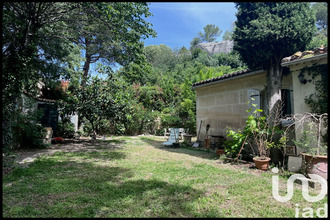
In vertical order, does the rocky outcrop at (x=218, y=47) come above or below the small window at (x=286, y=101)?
above

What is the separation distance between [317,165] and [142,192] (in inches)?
145

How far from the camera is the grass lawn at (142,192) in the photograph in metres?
2.91

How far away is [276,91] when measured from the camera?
6320 millimetres

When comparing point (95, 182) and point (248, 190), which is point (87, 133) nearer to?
point (95, 182)

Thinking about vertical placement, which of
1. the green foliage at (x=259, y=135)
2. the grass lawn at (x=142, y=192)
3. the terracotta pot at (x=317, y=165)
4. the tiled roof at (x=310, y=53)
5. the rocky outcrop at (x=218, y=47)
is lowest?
the grass lawn at (x=142, y=192)

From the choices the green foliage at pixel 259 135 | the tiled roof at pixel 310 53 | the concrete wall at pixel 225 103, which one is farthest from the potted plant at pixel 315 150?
the concrete wall at pixel 225 103

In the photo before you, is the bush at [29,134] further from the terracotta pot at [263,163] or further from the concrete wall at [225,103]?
the terracotta pot at [263,163]

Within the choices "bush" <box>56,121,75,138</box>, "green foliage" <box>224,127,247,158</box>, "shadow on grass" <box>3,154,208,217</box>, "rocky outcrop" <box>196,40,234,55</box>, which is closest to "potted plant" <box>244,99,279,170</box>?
"green foliage" <box>224,127,247,158</box>

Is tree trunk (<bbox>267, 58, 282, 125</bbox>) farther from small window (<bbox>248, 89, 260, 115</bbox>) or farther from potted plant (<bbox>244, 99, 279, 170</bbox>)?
small window (<bbox>248, 89, 260, 115</bbox>)

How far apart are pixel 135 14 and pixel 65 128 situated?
916 centimetres

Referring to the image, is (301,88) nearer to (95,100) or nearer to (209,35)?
(95,100)

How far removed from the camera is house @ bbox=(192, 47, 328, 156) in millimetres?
5234

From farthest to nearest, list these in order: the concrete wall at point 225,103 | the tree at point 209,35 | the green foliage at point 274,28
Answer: the tree at point 209,35 → the concrete wall at point 225,103 → the green foliage at point 274,28

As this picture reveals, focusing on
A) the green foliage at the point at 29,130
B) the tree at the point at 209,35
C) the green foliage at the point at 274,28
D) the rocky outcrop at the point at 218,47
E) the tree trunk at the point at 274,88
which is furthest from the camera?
the tree at the point at 209,35
